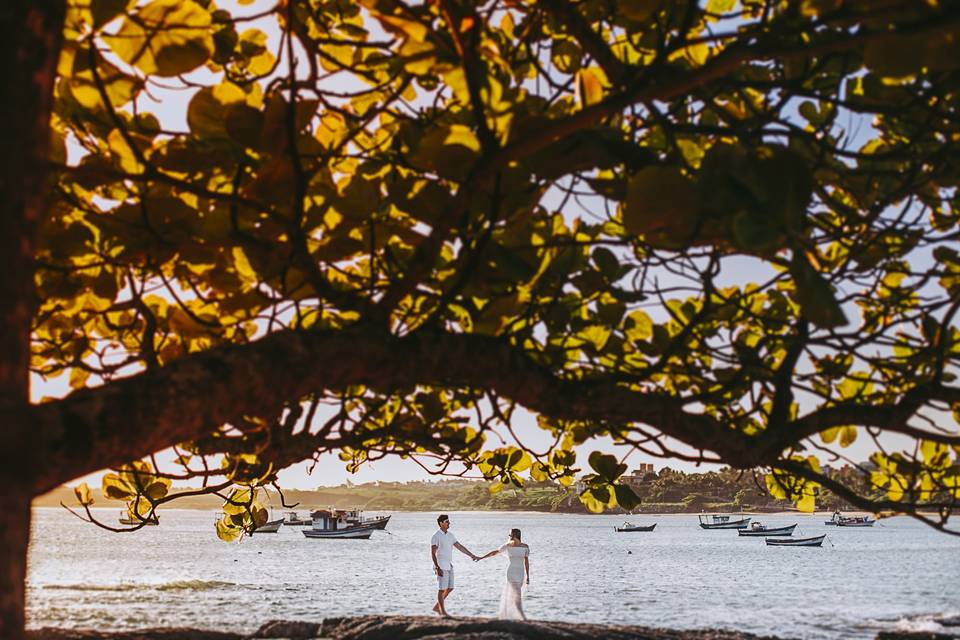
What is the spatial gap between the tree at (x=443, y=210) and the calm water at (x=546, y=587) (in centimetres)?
1719

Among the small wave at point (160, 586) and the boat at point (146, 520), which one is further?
the small wave at point (160, 586)

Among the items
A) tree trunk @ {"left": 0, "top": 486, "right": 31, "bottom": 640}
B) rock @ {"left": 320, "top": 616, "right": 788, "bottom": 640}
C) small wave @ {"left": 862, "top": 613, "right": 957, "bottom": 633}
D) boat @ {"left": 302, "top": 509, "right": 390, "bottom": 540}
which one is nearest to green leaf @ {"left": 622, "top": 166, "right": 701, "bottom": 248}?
tree trunk @ {"left": 0, "top": 486, "right": 31, "bottom": 640}

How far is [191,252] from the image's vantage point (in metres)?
1.40

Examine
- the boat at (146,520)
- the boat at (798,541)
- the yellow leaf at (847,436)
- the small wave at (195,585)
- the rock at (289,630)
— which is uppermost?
the yellow leaf at (847,436)

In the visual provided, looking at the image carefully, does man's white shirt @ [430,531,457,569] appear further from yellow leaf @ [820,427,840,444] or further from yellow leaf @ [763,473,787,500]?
yellow leaf @ [820,427,840,444]

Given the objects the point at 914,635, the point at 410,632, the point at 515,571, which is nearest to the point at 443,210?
the point at 410,632

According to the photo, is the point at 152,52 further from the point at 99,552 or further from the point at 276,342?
the point at 99,552

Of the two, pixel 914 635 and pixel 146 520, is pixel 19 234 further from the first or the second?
pixel 914 635

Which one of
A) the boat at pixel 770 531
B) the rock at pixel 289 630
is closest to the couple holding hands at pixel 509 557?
the rock at pixel 289 630

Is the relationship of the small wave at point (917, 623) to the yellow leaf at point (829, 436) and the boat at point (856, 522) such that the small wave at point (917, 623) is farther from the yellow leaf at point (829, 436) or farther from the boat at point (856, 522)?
the boat at point (856, 522)

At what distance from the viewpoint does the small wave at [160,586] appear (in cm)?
2828

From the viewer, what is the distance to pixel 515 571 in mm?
12289

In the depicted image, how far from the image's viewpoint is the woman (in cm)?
1191

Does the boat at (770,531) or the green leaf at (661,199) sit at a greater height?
the green leaf at (661,199)
